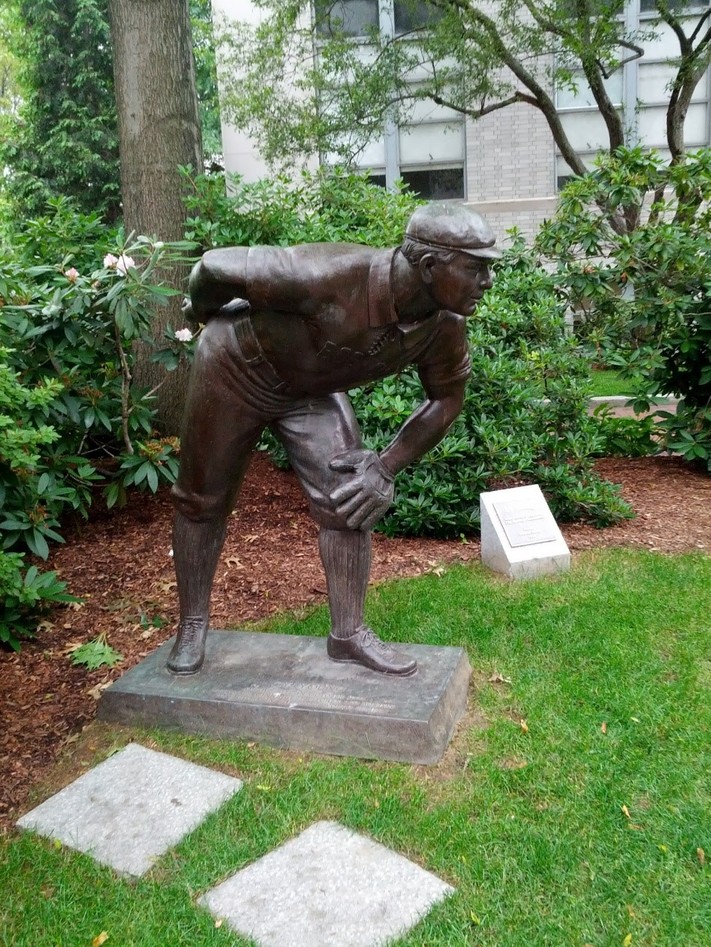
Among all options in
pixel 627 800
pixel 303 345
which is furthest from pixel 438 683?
pixel 303 345

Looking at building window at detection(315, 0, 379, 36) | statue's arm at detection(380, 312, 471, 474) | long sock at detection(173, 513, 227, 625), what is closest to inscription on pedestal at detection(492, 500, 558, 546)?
statue's arm at detection(380, 312, 471, 474)

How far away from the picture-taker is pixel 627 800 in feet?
8.96

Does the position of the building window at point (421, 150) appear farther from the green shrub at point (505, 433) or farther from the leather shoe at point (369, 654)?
the leather shoe at point (369, 654)

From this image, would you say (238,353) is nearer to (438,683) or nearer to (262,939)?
(438,683)

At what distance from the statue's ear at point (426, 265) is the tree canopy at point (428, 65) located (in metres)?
10.3

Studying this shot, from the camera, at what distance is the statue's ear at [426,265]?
251 centimetres

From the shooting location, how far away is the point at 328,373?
9.53 ft

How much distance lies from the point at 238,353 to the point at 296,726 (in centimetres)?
142

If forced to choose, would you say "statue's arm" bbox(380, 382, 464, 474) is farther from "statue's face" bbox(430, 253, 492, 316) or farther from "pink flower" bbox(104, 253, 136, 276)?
"pink flower" bbox(104, 253, 136, 276)

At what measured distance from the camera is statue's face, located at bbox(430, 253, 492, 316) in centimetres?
249

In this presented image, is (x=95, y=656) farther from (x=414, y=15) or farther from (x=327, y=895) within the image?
(x=414, y=15)

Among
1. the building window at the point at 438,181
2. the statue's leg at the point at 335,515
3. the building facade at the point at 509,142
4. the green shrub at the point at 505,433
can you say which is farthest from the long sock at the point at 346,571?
the building window at the point at 438,181

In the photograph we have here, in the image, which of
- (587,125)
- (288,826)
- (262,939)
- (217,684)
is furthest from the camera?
(587,125)

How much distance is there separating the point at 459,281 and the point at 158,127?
4.20 metres
